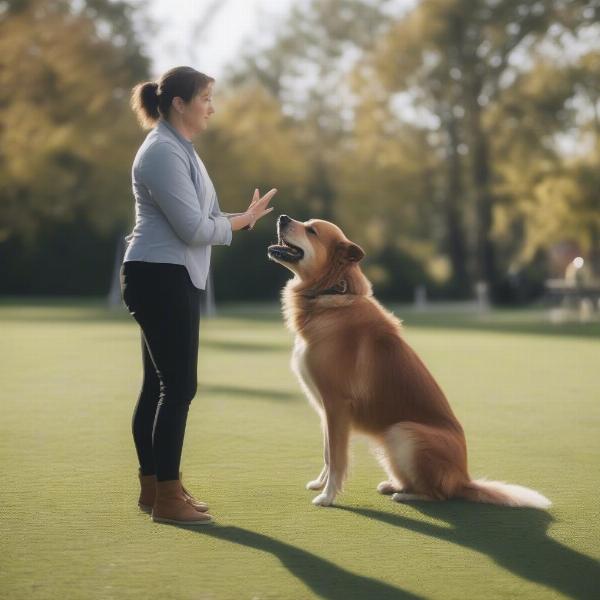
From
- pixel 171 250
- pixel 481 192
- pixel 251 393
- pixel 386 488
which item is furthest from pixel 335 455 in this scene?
pixel 481 192

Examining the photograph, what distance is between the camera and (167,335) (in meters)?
4.94

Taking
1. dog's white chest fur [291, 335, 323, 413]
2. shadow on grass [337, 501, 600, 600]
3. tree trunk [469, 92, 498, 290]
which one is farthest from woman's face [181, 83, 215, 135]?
tree trunk [469, 92, 498, 290]

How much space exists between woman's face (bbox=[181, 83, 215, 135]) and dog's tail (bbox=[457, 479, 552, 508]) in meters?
2.33

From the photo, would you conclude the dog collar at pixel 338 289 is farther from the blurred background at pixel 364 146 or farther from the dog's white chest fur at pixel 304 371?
the blurred background at pixel 364 146

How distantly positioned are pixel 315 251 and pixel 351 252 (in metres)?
0.20

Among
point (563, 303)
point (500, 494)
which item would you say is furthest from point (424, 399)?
point (563, 303)

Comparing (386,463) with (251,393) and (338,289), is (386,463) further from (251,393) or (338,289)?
(251,393)

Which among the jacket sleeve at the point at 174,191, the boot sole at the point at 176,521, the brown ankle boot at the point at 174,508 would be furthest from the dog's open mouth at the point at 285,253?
the boot sole at the point at 176,521

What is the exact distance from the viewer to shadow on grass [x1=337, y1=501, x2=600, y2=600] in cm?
419

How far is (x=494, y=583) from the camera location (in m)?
4.11

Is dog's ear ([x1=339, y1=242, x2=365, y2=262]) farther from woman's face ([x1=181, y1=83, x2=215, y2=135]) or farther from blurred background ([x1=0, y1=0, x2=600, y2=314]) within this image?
blurred background ([x1=0, y1=0, x2=600, y2=314])

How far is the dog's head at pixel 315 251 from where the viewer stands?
5.70 meters

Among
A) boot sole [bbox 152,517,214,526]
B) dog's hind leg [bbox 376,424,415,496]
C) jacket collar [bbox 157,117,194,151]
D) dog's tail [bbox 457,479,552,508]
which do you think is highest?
jacket collar [bbox 157,117,194,151]

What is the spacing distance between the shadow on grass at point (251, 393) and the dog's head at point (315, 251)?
15.1 feet
